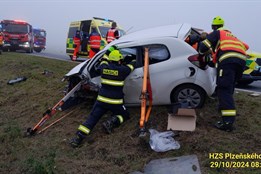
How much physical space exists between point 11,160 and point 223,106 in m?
3.82

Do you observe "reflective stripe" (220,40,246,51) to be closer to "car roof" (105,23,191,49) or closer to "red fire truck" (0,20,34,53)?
"car roof" (105,23,191,49)

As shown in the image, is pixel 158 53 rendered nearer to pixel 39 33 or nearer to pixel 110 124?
pixel 110 124

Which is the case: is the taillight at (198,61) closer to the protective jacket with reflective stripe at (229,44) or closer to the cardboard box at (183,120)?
the protective jacket with reflective stripe at (229,44)

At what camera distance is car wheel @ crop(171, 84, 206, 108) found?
6.09 meters

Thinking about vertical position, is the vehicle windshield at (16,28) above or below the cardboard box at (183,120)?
below

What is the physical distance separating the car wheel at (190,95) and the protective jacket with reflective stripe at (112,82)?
106 centimetres

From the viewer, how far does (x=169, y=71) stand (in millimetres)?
6148

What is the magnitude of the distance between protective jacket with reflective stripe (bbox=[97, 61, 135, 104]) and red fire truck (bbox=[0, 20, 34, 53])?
18.2 meters

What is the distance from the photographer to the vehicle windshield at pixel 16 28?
73.5ft

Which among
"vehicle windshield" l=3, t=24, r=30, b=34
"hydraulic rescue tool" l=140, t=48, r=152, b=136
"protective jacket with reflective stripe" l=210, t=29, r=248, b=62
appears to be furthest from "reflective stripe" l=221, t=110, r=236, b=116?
"vehicle windshield" l=3, t=24, r=30, b=34

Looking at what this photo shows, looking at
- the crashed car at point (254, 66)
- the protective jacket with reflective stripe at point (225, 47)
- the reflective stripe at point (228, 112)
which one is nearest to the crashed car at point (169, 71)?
the protective jacket with reflective stripe at point (225, 47)

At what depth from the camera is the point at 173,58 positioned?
6195 millimetres

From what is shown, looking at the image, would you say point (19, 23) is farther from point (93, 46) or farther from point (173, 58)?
point (173, 58)

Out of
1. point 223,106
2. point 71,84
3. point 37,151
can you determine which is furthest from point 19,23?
point 223,106
